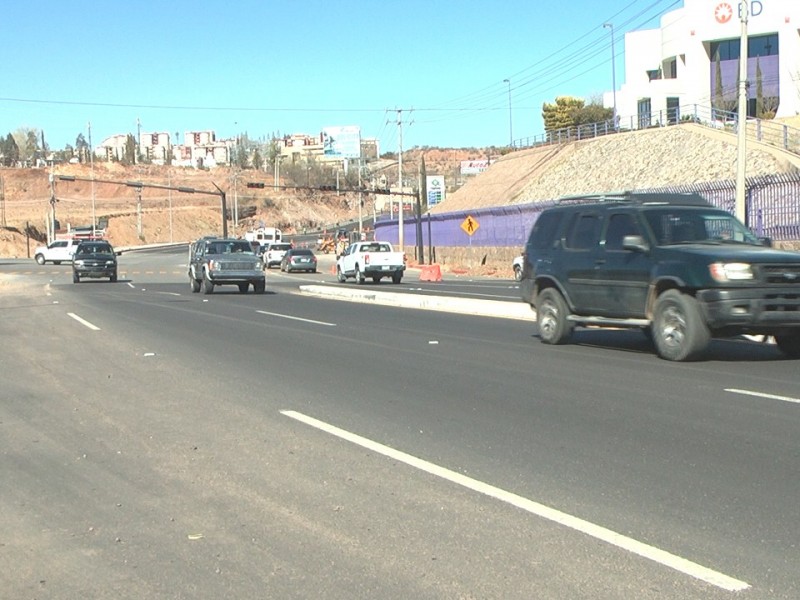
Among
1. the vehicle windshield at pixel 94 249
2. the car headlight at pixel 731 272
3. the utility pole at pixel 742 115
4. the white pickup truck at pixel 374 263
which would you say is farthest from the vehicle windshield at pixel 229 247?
the car headlight at pixel 731 272

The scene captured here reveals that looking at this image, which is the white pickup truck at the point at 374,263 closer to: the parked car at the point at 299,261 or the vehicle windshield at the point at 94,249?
the vehicle windshield at the point at 94,249

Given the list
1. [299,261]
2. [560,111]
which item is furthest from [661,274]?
[560,111]

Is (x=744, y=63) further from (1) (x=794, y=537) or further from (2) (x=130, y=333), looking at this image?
(1) (x=794, y=537)

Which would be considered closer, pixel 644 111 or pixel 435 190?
pixel 644 111

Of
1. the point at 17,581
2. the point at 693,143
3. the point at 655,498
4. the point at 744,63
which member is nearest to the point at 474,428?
the point at 655,498

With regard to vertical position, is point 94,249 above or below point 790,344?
above

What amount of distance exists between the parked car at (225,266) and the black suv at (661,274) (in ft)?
60.7

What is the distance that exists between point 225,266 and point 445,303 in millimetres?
11145

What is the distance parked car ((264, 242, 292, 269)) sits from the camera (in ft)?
222

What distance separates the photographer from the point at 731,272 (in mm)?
12367

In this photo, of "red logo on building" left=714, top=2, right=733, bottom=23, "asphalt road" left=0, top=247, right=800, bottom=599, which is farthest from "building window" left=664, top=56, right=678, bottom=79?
"asphalt road" left=0, top=247, right=800, bottom=599

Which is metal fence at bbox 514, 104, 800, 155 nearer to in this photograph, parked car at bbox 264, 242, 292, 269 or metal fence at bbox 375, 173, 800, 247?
metal fence at bbox 375, 173, 800, 247

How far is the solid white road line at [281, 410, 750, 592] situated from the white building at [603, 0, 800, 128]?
5943 centimetres

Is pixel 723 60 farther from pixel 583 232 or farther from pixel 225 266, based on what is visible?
pixel 583 232
